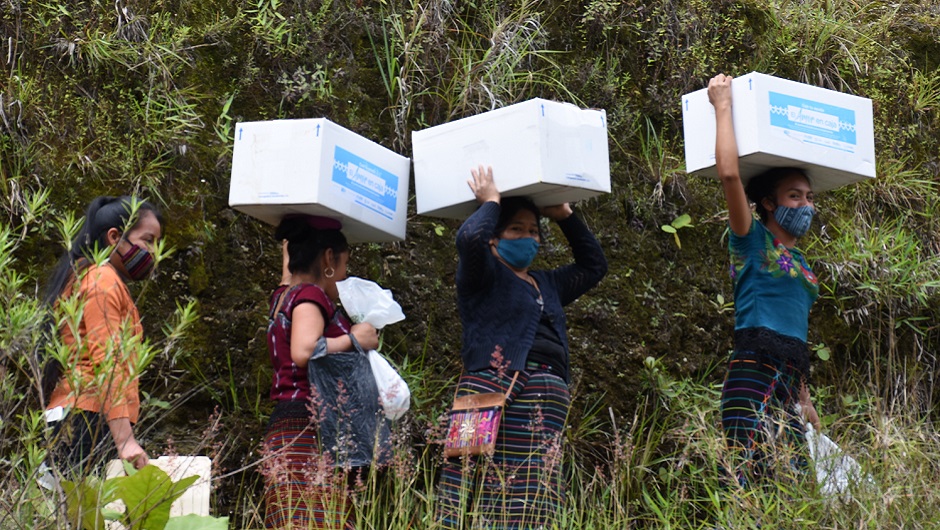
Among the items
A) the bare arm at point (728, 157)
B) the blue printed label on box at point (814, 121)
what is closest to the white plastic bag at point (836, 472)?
the bare arm at point (728, 157)

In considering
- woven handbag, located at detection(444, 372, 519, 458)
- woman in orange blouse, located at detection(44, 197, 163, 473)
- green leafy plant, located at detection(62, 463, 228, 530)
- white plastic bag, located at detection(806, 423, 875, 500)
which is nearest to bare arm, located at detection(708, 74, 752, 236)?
white plastic bag, located at detection(806, 423, 875, 500)

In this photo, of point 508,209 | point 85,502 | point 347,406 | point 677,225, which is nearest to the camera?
point 85,502

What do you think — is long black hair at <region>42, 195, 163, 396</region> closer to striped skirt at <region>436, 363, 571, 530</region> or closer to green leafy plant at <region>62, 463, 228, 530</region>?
green leafy plant at <region>62, 463, 228, 530</region>

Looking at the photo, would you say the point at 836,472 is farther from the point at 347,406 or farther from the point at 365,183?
the point at 365,183

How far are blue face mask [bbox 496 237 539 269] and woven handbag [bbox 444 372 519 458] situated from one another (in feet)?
1.56

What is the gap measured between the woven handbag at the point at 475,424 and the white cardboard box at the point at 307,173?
760 mm

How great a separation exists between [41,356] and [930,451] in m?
3.11

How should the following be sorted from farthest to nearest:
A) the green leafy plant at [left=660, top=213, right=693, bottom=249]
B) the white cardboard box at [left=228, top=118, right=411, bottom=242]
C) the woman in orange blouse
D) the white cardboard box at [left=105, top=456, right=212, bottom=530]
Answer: the green leafy plant at [left=660, top=213, right=693, bottom=249], the white cardboard box at [left=228, top=118, right=411, bottom=242], the white cardboard box at [left=105, top=456, right=212, bottom=530], the woman in orange blouse

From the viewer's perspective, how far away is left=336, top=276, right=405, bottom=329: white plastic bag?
→ 407 centimetres

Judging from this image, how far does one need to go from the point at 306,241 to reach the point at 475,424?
0.93 metres

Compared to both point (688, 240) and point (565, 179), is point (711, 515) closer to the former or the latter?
point (565, 179)

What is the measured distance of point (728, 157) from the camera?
13.1 feet

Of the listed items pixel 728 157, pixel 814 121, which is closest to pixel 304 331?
pixel 728 157

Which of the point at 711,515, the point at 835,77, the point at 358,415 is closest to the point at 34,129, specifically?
the point at 358,415
